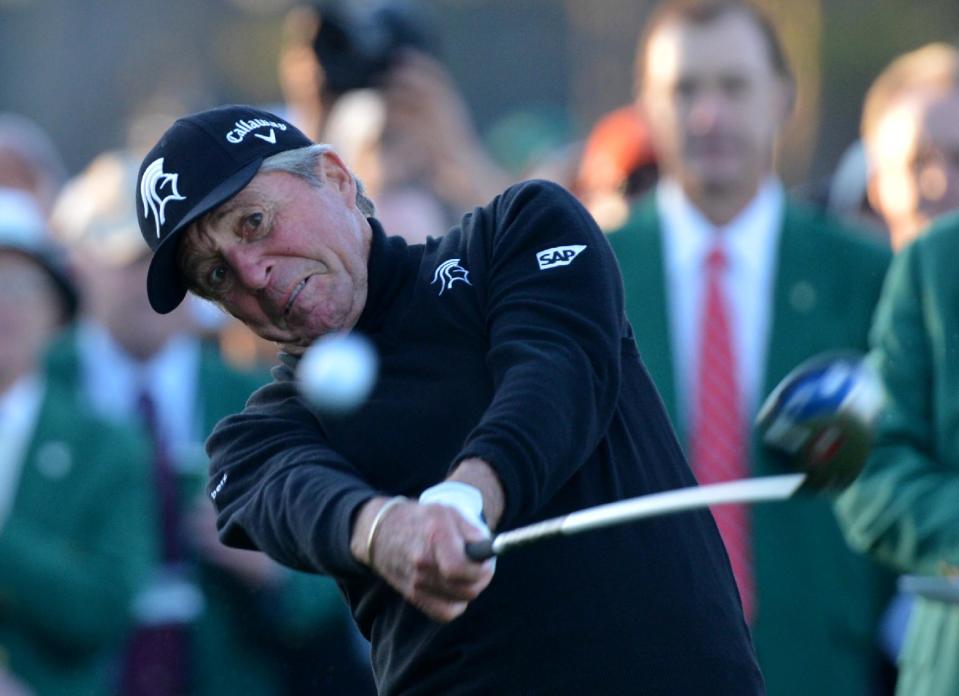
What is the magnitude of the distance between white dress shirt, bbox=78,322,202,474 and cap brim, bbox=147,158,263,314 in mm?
4134

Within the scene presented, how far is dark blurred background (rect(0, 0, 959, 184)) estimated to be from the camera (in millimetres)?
29812

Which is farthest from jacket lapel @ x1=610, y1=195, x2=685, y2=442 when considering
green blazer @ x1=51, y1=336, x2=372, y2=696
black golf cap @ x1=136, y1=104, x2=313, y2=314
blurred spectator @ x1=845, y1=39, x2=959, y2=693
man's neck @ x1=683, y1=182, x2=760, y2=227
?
black golf cap @ x1=136, y1=104, x2=313, y2=314

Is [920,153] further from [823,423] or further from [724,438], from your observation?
[823,423]

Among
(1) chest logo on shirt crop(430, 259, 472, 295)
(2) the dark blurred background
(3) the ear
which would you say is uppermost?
(3) the ear

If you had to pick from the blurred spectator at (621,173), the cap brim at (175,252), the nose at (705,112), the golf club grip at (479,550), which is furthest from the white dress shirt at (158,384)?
the golf club grip at (479,550)

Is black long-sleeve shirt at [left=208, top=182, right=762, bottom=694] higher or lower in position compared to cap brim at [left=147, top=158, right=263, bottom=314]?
lower

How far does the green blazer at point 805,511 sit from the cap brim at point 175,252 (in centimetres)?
279

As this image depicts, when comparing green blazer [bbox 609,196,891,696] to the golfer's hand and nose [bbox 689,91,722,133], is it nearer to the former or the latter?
nose [bbox 689,91,722,133]

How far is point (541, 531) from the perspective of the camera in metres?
3.89

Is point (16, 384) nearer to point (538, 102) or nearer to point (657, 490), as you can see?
point (657, 490)

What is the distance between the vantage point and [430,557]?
3.79m

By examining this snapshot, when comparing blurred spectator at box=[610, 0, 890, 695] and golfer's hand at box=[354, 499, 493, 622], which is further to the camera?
blurred spectator at box=[610, 0, 890, 695]

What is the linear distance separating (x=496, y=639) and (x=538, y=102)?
27528mm

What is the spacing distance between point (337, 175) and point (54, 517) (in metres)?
4.01
